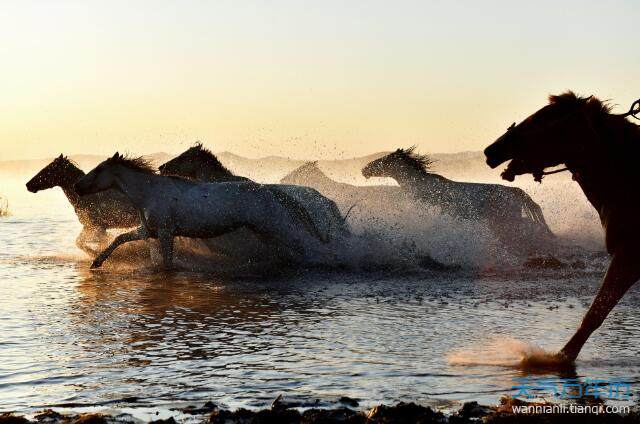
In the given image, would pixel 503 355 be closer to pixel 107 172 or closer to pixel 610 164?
pixel 610 164

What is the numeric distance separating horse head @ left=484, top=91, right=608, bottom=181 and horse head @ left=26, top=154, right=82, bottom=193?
37.6ft

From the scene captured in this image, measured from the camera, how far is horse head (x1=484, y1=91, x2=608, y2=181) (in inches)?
247

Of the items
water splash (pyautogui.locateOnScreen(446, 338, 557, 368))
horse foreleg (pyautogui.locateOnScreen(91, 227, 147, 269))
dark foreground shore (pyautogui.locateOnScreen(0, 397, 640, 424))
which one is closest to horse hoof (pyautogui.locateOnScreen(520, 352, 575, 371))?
water splash (pyautogui.locateOnScreen(446, 338, 557, 368))

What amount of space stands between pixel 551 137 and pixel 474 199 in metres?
11.1

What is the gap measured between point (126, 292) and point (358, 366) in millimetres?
5039

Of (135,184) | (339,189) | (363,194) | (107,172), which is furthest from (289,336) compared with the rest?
(339,189)

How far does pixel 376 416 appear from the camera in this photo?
4.76 meters

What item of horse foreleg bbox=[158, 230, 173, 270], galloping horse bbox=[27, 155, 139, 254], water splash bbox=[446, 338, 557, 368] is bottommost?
water splash bbox=[446, 338, 557, 368]

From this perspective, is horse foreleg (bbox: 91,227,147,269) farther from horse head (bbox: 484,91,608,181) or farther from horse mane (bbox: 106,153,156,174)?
horse head (bbox: 484,91,608,181)

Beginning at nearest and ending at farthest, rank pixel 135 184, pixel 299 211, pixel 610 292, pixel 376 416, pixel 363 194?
pixel 376 416 → pixel 610 292 → pixel 135 184 → pixel 299 211 → pixel 363 194

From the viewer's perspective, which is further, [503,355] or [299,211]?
[299,211]

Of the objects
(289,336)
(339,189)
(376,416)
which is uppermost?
(339,189)

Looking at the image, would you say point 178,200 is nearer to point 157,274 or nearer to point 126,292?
point 157,274

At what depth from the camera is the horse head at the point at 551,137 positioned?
627 centimetres
